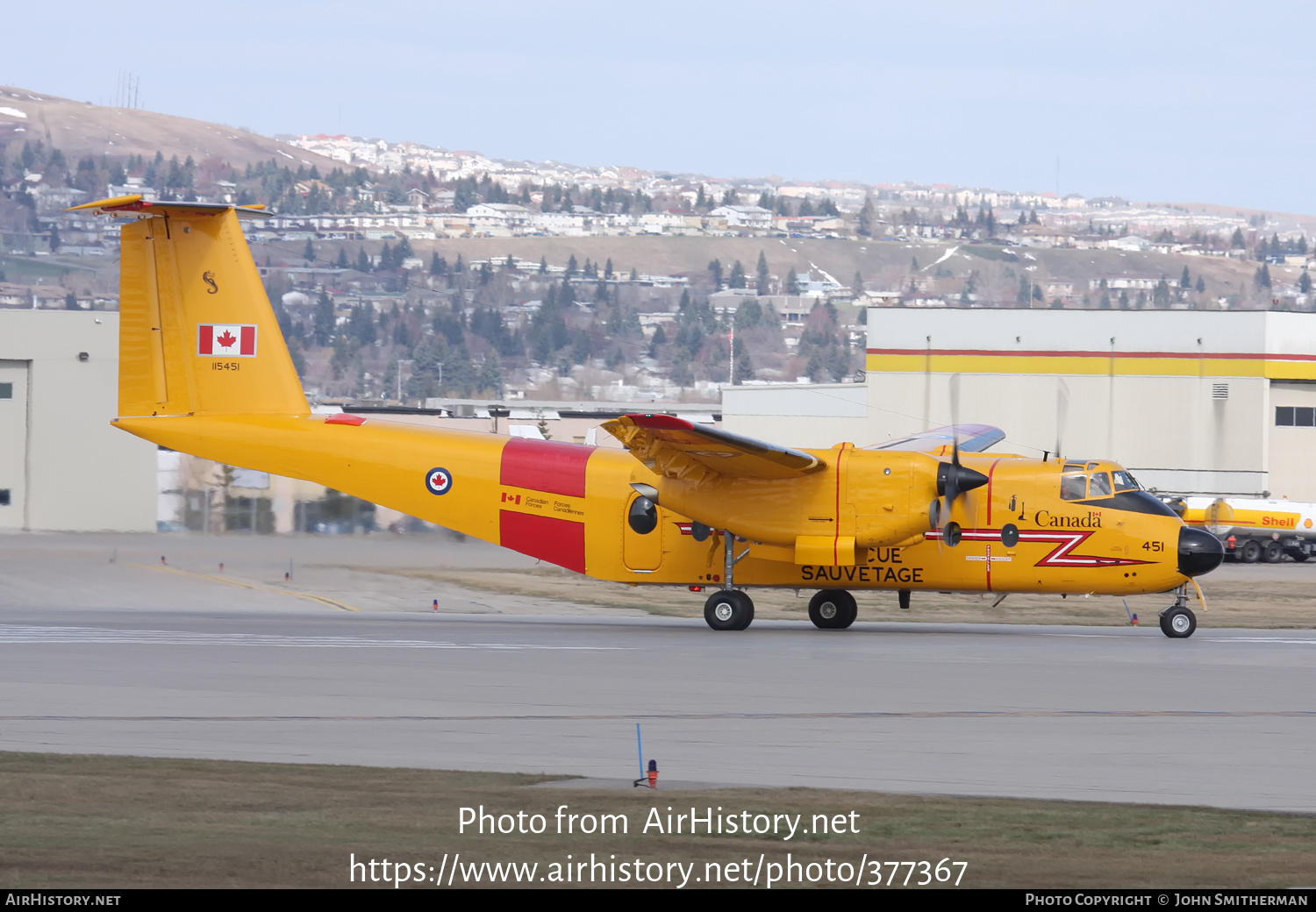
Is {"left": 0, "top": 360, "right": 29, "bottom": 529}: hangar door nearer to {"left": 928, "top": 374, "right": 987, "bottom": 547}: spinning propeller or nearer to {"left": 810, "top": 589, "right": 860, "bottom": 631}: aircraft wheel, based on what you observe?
{"left": 810, "top": 589, "right": 860, "bottom": 631}: aircraft wheel

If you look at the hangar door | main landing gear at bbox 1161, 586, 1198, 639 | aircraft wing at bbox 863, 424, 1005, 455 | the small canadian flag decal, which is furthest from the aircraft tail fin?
the hangar door

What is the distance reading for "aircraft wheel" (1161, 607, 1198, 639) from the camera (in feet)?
86.6

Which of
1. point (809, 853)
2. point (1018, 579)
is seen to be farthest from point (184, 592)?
point (809, 853)

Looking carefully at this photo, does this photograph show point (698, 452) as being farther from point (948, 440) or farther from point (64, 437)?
point (64, 437)

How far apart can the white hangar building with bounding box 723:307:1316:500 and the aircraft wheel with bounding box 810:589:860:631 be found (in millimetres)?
42536

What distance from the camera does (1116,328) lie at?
70375mm

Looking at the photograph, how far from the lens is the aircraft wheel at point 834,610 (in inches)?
1094

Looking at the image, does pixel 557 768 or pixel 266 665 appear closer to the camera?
pixel 557 768

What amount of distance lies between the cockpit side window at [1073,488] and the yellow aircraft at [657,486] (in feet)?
0.10

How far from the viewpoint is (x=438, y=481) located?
28578 mm

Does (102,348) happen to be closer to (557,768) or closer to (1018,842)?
(557,768)

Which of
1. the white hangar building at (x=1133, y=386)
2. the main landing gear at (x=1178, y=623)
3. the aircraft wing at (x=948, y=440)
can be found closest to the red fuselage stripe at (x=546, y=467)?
the aircraft wing at (x=948, y=440)
